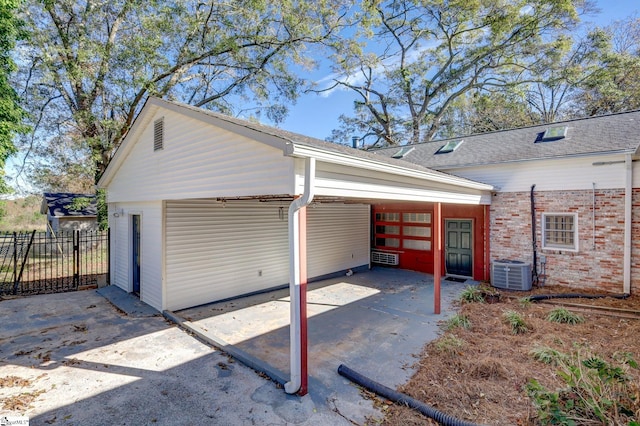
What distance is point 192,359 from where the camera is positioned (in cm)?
457

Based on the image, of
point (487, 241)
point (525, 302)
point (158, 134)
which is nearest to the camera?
point (158, 134)

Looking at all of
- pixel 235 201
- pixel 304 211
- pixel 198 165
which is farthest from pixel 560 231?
pixel 198 165

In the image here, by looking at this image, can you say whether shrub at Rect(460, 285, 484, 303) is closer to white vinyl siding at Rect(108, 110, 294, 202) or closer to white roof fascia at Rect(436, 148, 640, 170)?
white roof fascia at Rect(436, 148, 640, 170)

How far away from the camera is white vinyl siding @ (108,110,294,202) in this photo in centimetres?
381

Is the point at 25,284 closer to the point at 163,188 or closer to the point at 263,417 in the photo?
the point at 163,188

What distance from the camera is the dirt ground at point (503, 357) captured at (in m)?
3.22

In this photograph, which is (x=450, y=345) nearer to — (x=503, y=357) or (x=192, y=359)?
(x=503, y=357)

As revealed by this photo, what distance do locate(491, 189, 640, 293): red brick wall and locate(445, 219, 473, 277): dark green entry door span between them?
775 mm

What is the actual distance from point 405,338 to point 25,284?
36.0ft

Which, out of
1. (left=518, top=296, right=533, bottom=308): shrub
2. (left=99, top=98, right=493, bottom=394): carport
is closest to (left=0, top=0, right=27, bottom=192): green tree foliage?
(left=99, top=98, right=493, bottom=394): carport

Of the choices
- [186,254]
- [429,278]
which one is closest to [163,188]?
[186,254]

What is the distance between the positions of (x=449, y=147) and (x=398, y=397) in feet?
33.1

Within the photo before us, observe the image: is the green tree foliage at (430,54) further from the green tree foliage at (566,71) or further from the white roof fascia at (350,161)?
the white roof fascia at (350,161)

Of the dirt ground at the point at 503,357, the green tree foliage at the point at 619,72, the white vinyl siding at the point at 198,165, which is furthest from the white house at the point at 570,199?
the green tree foliage at the point at 619,72
